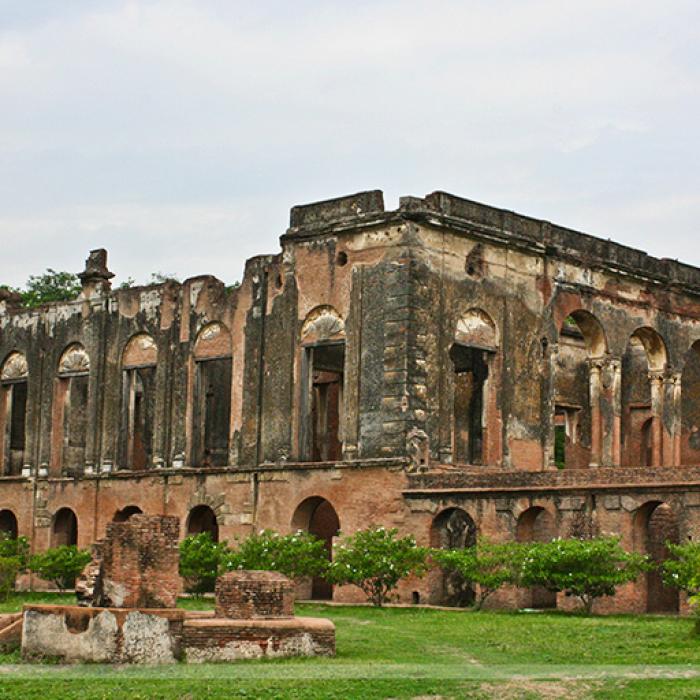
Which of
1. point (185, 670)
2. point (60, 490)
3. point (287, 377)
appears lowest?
point (185, 670)

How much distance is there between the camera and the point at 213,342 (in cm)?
2967

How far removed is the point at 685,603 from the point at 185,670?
31.7ft

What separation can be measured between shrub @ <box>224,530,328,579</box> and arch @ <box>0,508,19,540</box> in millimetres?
10554

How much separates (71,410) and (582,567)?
15.4 meters

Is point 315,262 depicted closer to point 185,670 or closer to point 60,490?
point 60,490

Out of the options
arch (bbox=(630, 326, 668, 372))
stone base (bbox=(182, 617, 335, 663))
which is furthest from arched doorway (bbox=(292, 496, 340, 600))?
stone base (bbox=(182, 617, 335, 663))

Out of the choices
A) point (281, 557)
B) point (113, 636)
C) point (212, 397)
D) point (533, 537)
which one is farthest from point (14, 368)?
point (113, 636)

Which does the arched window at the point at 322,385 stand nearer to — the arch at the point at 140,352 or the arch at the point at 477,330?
the arch at the point at 477,330

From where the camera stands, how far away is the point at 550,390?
91.9 ft

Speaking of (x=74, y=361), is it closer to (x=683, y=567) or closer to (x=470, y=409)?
(x=470, y=409)

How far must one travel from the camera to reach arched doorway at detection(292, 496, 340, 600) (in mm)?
26828

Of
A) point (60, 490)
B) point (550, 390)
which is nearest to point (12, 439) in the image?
point (60, 490)

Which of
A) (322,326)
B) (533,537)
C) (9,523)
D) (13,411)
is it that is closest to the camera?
(533,537)

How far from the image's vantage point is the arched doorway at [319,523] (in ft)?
88.0
